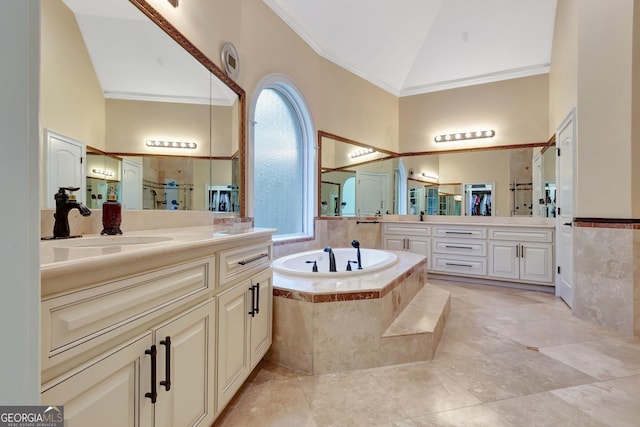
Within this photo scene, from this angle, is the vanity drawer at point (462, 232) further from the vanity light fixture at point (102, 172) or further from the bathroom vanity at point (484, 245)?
the vanity light fixture at point (102, 172)

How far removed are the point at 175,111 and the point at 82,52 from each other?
1.94ft

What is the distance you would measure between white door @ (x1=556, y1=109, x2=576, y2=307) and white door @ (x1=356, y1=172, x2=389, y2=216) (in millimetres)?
2103

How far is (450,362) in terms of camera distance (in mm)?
1980

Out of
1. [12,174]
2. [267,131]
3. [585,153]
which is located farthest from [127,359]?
[585,153]

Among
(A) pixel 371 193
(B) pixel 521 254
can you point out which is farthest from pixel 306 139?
(B) pixel 521 254

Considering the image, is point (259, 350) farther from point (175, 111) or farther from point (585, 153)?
point (585, 153)

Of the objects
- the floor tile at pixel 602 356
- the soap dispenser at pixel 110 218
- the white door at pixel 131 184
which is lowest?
the floor tile at pixel 602 356

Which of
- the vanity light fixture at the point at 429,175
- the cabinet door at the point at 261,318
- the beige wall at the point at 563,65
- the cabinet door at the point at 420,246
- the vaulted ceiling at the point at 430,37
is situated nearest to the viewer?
the cabinet door at the point at 261,318

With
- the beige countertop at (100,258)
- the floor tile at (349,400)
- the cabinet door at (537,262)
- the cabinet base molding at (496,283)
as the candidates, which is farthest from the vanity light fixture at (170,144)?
the cabinet door at (537,262)

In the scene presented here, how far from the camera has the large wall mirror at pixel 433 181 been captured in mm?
3957

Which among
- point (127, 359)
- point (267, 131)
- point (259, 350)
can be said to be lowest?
point (259, 350)

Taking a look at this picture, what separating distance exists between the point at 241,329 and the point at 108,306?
79cm

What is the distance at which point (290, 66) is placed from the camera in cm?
327

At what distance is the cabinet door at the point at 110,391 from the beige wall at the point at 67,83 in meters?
0.87
